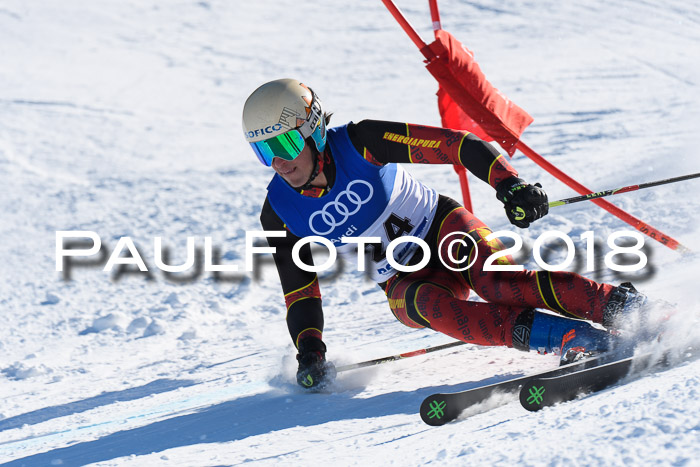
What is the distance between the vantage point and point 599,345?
2.64 metres

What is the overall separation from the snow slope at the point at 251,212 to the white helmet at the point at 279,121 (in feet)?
3.44

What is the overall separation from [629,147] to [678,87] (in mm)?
2770

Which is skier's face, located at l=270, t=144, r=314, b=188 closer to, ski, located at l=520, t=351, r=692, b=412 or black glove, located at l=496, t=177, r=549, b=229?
black glove, located at l=496, t=177, r=549, b=229

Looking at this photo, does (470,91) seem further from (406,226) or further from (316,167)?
(316,167)

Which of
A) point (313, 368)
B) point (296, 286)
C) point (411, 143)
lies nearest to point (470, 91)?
point (411, 143)

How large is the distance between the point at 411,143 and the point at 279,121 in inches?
21.4

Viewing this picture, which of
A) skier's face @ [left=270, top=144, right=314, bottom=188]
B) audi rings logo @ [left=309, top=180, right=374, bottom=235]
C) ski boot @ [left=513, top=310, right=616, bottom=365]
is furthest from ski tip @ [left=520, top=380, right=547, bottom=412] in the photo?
skier's face @ [left=270, top=144, right=314, bottom=188]

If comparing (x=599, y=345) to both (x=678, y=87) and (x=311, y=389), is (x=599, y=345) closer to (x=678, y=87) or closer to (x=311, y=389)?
(x=311, y=389)

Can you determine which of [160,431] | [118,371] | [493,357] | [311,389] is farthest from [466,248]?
[118,371]

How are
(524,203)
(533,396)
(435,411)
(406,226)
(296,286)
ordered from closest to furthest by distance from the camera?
1. (533,396)
2. (435,411)
3. (524,203)
4. (406,226)
5. (296,286)

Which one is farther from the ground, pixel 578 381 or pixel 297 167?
pixel 297 167

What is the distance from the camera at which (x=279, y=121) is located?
2.99 m

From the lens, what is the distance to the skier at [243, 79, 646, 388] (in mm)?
2822

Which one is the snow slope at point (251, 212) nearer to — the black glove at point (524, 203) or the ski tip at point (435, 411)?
the ski tip at point (435, 411)
